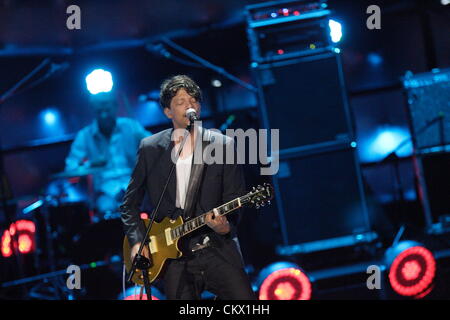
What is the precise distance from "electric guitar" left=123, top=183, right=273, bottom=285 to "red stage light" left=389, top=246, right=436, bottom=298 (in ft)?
7.74

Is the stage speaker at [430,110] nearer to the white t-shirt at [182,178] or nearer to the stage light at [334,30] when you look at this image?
the stage light at [334,30]

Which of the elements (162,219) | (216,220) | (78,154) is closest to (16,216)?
(78,154)

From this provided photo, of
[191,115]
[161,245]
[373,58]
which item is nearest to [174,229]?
[161,245]

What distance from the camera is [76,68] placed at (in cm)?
865

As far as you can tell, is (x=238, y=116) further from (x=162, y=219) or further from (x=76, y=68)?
(x=162, y=219)

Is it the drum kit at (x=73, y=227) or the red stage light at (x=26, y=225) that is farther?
the red stage light at (x=26, y=225)

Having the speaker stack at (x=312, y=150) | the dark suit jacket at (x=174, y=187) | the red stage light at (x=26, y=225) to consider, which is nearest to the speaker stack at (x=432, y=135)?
the speaker stack at (x=312, y=150)

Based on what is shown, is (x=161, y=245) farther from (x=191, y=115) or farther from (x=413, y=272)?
(x=413, y=272)

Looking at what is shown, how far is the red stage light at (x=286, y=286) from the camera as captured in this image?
18.1ft

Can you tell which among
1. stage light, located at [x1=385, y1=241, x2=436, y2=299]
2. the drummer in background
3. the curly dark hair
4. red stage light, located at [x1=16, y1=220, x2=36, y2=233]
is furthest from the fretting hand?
red stage light, located at [x1=16, y1=220, x2=36, y2=233]

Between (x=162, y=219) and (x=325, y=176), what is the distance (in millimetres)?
2580

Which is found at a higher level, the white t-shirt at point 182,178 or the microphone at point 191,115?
the microphone at point 191,115

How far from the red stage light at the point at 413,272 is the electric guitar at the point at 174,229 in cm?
236

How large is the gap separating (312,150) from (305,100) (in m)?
0.53
